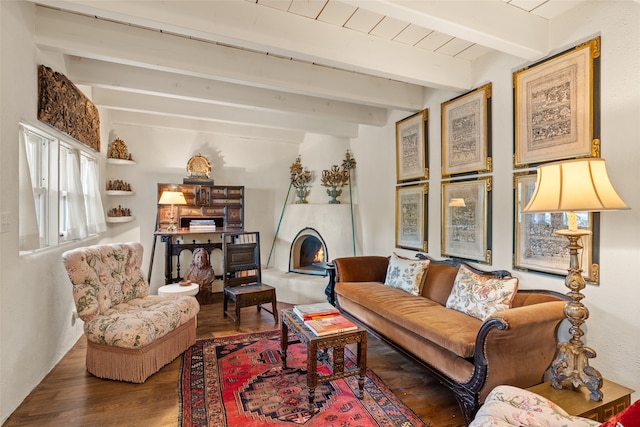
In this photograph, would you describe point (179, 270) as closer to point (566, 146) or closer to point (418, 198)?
point (418, 198)

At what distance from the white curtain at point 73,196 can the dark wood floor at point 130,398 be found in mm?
1162

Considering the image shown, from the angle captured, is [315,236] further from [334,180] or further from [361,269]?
[361,269]

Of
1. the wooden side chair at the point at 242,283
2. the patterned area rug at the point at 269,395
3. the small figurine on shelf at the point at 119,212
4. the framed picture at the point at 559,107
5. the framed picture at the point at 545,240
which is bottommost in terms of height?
the patterned area rug at the point at 269,395

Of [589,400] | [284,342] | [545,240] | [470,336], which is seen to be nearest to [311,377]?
[284,342]

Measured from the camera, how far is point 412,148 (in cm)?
376

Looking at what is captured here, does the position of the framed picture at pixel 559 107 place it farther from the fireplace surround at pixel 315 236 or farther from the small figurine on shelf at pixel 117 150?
the small figurine on shelf at pixel 117 150

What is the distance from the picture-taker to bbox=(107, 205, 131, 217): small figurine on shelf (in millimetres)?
4387

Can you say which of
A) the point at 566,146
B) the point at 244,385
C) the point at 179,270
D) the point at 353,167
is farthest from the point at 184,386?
the point at 353,167

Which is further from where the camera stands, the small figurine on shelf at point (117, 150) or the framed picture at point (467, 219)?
the small figurine on shelf at point (117, 150)

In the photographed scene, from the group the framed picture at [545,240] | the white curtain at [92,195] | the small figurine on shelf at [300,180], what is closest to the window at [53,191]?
the white curtain at [92,195]

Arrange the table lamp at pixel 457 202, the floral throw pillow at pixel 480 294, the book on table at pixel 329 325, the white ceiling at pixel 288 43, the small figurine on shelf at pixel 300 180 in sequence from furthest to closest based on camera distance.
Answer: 1. the small figurine on shelf at pixel 300 180
2. the table lamp at pixel 457 202
3. the floral throw pillow at pixel 480 294
4. the book on table at pixel 329 325
5. the white ceiling at pixel 288 43

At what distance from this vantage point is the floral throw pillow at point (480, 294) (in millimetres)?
2273

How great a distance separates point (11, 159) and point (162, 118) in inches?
115

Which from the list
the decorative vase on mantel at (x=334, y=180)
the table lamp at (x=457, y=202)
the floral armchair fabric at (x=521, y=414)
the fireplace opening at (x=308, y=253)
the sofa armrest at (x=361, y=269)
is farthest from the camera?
the fireplace opening at (x=308, y=253)
